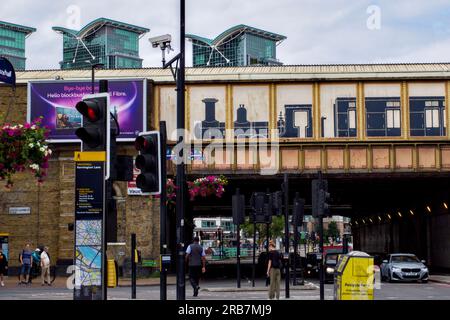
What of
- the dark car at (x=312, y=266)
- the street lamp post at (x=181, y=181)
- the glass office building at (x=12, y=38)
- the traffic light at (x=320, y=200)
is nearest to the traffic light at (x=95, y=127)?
the street lamp post at (x=181, y=181)

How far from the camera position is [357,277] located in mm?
16641

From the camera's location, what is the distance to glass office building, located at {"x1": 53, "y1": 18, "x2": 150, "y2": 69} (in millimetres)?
146375

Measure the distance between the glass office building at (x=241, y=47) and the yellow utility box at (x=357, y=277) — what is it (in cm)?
14354

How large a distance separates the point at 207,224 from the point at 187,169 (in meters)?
132

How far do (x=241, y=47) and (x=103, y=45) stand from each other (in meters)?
28.9

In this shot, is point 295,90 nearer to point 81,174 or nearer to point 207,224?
point 81,174

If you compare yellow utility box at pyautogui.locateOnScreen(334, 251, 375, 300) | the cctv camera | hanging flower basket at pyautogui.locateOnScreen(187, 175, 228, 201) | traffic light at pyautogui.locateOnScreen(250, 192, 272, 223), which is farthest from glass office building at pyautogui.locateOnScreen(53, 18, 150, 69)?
yellow utility box at pyautogui.locateOnScreen(334, 251, 375, 300)

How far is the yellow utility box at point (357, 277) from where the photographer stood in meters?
16.6

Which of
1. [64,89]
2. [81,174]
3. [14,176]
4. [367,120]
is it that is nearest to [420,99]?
[367,120]

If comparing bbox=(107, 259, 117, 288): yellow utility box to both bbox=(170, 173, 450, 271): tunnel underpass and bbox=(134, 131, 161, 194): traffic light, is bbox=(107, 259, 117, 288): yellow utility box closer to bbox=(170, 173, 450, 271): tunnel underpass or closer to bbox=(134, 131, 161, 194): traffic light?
bbox=(134, 131, 161, 194): traffic light

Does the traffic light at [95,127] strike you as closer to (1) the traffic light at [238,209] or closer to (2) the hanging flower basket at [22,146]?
(2) the hanging flower basket at [22,146]

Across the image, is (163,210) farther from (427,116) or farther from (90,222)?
(427,116)

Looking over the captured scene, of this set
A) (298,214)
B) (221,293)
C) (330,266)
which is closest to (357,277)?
(221,293)

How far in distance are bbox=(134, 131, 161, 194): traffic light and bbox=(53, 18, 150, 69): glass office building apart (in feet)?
391
